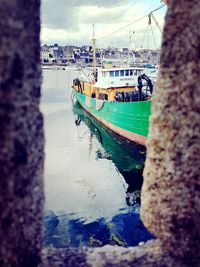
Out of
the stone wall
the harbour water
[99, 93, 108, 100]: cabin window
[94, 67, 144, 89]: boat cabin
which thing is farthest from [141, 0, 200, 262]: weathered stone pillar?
[99, 93, 108, 100]: cabin window

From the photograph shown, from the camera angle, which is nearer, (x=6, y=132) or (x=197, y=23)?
(x=6, y=132)

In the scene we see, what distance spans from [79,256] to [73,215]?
31.6ft

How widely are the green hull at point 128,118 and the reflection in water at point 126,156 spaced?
1.95 ft

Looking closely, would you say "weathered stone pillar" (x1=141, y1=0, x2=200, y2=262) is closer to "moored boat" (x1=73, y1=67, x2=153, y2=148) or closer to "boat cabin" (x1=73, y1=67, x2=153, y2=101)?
"moored boat" (x1=73, y1=67, x2=153, y2=148)

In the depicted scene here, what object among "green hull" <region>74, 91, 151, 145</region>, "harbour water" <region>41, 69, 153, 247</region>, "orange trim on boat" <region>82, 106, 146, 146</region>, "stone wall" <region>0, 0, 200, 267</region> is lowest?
"harbour water" <region>41, 69, 153, 247</region>

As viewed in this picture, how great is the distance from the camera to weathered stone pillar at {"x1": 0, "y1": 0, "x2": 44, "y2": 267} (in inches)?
82.0

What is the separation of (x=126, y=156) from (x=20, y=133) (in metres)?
18.6

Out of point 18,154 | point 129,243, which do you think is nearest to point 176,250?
point 18,154

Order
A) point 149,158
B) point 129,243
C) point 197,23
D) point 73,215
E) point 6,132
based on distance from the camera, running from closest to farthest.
A: point 6,132, point 197,23, point 149,158, point 129,243, point 73,215

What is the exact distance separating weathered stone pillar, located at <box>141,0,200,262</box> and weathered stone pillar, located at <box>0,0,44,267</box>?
951mm

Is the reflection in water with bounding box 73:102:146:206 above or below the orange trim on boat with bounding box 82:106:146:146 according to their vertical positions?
below

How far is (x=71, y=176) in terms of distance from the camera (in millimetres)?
16844

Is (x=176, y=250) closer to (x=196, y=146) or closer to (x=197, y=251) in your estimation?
(x=197, y=251)

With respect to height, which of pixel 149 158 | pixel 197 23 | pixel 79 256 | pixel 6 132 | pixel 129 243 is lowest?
pixel 129 243
